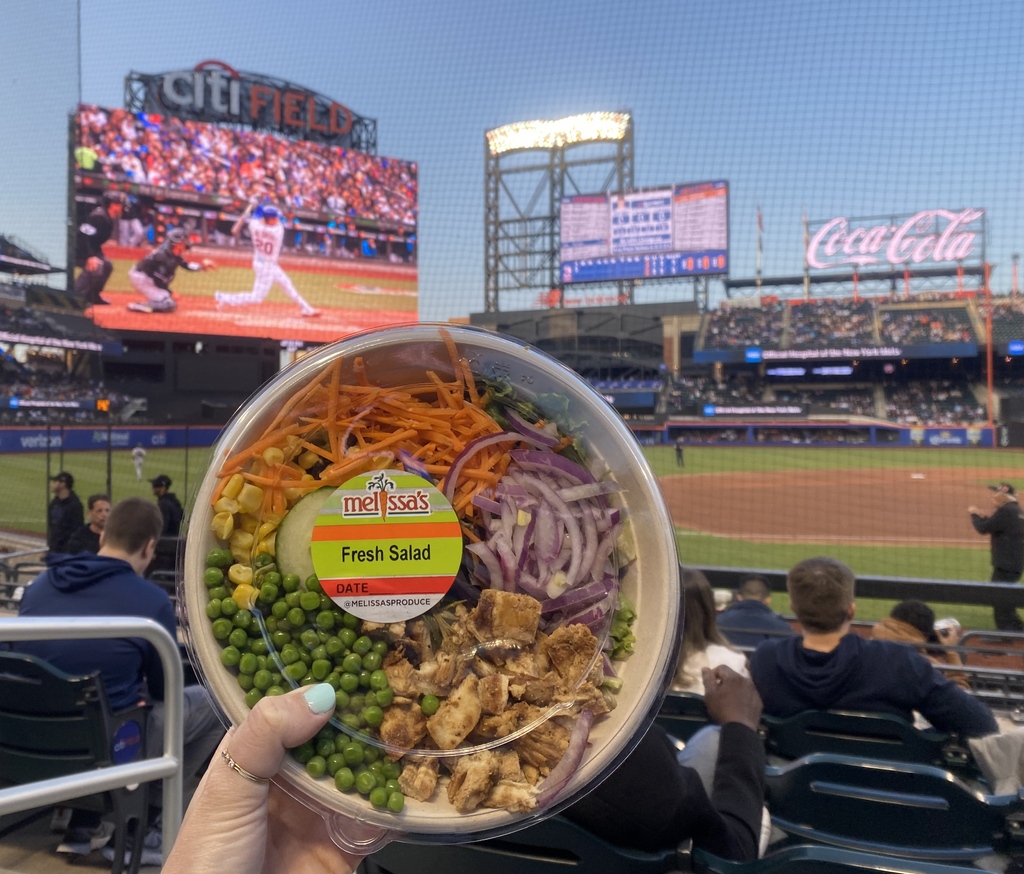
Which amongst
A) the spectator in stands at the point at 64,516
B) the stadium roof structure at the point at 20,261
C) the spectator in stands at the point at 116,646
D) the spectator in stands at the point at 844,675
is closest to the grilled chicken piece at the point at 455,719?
the spectator in stands at the point at 844,675

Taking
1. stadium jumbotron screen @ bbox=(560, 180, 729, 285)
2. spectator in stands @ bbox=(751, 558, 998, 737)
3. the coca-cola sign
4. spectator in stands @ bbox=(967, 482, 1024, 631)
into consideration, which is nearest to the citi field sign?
stadium jumbotron screen @ bbox=(560, 180, 729, 285)

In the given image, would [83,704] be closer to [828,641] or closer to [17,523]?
[828,641]

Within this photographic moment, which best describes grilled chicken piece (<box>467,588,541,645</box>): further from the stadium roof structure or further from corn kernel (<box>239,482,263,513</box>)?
the stadium roof structure

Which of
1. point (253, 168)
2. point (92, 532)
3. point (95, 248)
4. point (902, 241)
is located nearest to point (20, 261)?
point (95, 248)

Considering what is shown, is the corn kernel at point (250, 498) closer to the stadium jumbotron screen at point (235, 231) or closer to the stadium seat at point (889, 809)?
the stadium seat at point (889, 809)

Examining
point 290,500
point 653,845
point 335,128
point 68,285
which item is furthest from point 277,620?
point 335,128

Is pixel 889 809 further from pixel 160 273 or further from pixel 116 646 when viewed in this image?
pixel 160 273
